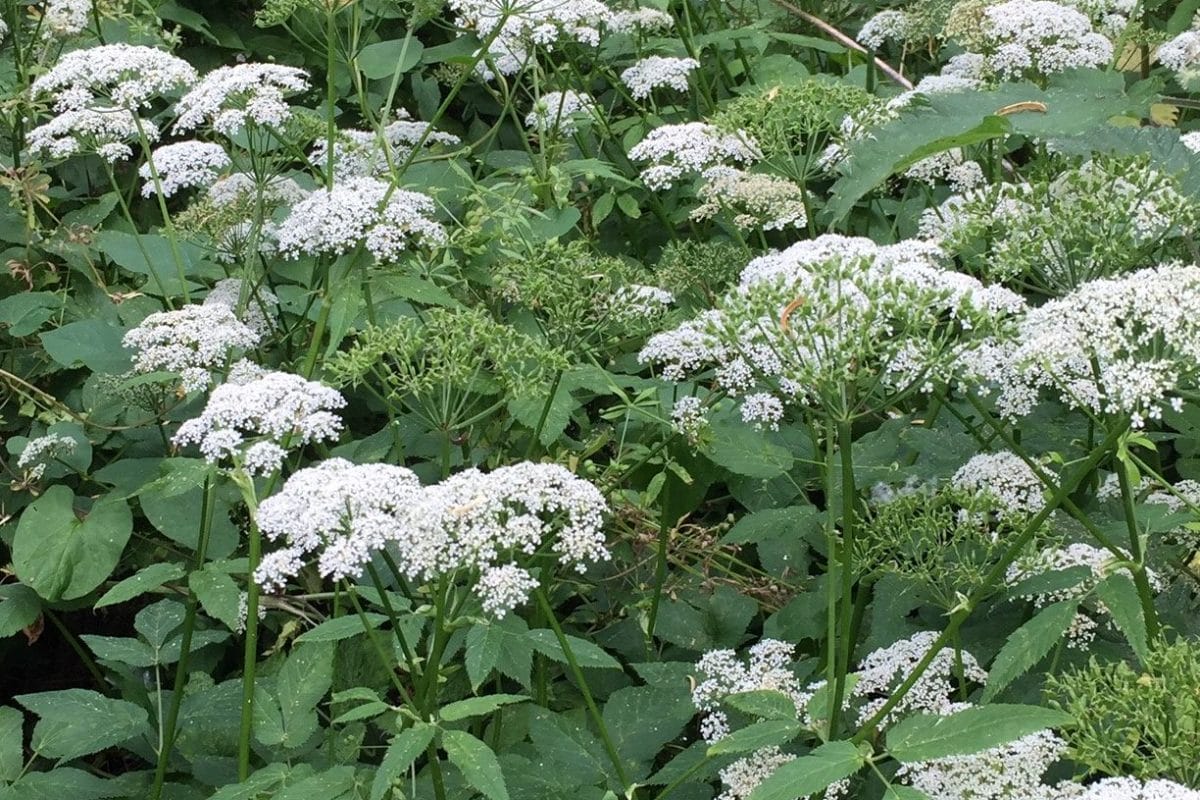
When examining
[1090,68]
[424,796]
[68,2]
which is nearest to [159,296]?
[68,2]

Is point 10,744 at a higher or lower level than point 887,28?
lower

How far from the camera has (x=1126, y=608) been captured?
241cm

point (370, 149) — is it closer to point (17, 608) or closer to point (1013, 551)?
point (17, 608)

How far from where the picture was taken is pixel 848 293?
2553 mm

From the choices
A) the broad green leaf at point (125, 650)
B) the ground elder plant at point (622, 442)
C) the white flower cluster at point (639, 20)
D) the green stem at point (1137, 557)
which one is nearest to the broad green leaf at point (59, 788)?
the ground elder plant at point (622, 442)

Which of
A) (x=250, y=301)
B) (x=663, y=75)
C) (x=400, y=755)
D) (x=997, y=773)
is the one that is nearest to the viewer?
(x=400, y=755)

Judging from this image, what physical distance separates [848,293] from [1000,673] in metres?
0.76

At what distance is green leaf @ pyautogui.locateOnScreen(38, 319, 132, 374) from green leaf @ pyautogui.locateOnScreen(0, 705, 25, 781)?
105 centimetres

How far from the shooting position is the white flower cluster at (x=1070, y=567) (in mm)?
2807

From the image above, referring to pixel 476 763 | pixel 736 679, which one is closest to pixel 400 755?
pixel 476 763

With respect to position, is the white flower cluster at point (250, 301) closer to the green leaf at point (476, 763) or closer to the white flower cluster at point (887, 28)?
the green leaf at point (476, 763)

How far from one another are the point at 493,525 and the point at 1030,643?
995 mm

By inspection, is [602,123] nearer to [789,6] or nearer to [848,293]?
[789,6]

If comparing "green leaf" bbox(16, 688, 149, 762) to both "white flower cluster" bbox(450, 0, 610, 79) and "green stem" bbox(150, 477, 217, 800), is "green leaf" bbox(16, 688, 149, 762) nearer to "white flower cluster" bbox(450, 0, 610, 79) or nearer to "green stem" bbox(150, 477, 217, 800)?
"green stem" bbox(150, 477, 217, 800)
